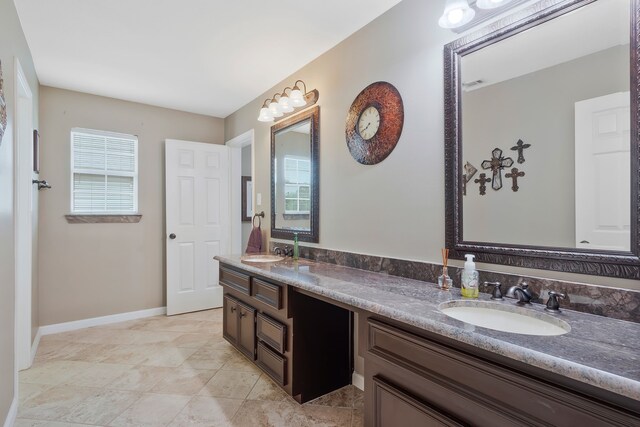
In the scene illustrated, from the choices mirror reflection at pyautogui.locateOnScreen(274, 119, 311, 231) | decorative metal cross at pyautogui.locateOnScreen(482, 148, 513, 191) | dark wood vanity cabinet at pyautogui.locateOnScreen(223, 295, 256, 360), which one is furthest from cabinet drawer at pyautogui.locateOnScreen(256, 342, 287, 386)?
decorative metal cross at pyautogui.locateOnScreen(482, 148, 513, 191)

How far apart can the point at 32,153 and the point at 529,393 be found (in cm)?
342

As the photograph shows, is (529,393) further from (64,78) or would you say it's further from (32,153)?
(64,78)

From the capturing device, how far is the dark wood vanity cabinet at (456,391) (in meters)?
0.79

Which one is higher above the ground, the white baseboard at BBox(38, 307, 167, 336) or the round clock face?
the round clock face

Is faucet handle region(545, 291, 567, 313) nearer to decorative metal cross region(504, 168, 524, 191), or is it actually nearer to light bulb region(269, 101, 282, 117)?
decorative metal cross region(504, 168, 524, 191)

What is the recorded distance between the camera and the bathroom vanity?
78 cm

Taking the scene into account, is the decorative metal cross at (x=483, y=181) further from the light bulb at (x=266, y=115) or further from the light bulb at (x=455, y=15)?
the light bulb at (x=266, y=115)

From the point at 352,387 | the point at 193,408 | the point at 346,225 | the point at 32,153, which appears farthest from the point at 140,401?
the point at 32,153

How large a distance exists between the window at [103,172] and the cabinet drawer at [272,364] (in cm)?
236

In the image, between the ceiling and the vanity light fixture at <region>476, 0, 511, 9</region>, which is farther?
the ceiling

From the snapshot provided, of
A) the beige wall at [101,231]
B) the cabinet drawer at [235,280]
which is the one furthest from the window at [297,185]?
the beige wall at [101,231]

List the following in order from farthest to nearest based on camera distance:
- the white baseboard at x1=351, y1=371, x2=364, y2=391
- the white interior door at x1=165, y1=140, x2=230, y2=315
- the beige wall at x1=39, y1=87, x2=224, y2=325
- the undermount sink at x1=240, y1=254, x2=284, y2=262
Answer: the white interior door at x1=165, y1=140, x2=230, y2=315
the beige wall at x1=39, y1=87, x2=224, y2=325
the undermount sink at x1=240, y1=254, x2=284, y2=262
the white baseboard at x1=351, y1=371, x2=364, y2=391

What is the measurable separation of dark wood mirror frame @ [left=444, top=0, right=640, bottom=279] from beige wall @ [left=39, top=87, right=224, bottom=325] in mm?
3285

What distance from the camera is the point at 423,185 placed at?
180cm
